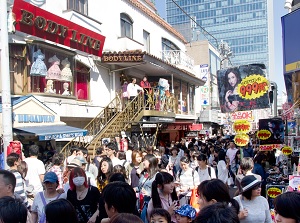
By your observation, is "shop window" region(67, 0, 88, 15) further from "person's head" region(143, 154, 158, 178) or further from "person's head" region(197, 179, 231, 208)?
"person's head" region(197, 179, 231, 208)

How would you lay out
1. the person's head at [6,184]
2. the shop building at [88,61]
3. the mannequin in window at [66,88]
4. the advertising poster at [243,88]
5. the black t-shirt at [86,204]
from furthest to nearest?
1. the mannequin in window at [66,88]
2. the shop building at [88,61]
3. the advertising poster at [243,88]
4. the black t-shirt at [86,204]
5. the person's head at [6,184]

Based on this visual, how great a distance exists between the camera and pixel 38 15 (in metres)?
11.1

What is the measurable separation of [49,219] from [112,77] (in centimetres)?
1358

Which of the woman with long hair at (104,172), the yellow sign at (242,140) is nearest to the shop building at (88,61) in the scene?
the yellow sign at (242,140)

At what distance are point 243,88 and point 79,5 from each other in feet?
26.6

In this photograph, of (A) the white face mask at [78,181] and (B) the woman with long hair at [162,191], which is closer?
(A) the white face mask at [78,181]

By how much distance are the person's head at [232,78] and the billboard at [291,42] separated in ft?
9.88

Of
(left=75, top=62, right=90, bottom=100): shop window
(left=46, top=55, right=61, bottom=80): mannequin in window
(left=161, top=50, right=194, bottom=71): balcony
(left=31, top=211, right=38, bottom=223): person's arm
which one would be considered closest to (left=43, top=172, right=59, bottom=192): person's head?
(left=31, top=211, right=38, bottom=223): person's arm

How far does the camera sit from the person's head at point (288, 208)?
2900 mm

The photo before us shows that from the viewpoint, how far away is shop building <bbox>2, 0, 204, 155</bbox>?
1135cm

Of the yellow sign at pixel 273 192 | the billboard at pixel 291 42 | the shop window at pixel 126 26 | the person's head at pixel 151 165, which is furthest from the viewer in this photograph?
the shop window at pixel 126 26

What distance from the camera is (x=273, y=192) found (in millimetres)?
6805

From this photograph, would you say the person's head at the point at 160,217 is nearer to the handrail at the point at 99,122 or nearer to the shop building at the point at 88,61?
the shop building at the point at 88,61

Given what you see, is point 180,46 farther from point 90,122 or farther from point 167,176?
point 167,176
